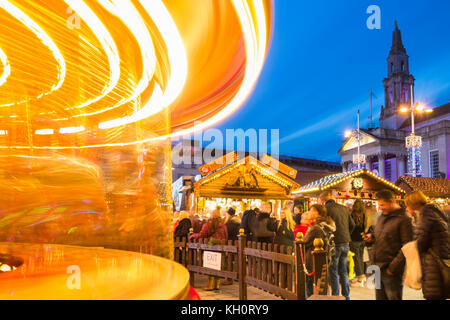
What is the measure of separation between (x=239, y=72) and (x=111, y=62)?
183 cm

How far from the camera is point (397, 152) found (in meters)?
56.0

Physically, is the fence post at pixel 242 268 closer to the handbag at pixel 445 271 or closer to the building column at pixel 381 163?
the handbag at pixel 445 271

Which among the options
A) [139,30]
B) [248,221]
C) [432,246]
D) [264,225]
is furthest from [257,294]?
[139,30]

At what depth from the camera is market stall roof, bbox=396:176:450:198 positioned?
17.8 metres

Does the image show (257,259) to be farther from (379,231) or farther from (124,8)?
(124,8)

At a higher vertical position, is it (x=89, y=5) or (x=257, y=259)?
→ (x=89, y=5)

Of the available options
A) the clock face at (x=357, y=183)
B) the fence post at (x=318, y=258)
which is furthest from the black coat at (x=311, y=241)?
the clock face at (x=357, y=183)

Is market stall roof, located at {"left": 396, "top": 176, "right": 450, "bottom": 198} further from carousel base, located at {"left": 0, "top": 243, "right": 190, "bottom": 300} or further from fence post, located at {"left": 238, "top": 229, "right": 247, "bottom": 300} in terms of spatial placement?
carousel base, located at {"left": 0, "top": 243, "right": 190, "bottom": 300}

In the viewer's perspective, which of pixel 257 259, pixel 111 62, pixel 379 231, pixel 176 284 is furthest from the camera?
pixel 257 259

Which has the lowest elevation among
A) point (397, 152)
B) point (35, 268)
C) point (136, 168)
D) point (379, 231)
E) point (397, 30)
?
point (35, 268)

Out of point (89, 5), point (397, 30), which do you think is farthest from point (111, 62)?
point (397, 30)

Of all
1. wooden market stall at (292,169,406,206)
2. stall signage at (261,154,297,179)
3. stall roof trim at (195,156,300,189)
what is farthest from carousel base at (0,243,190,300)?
stall signage at (261,154,297,179)

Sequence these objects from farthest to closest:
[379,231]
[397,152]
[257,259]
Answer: [397,152] → [257,259] → [379,231]

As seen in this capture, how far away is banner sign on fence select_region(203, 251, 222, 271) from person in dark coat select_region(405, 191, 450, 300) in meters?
4.16
